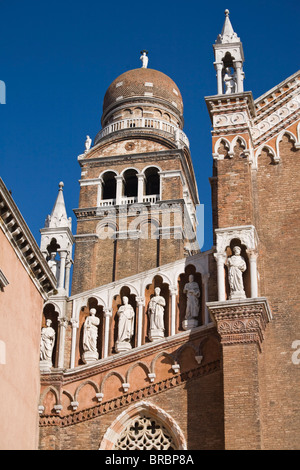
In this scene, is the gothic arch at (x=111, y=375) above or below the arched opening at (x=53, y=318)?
below

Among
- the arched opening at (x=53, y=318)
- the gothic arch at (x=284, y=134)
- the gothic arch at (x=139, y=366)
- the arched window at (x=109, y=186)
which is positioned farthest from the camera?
the arched window at (x=109, y=186)

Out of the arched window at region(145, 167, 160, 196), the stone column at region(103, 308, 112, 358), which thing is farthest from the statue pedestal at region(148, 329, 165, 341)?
the arched window at region(145, 167, 160, 196)

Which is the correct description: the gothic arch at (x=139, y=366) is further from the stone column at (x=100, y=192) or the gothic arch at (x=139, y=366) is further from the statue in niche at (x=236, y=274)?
the stone column at (x=100, y=192)

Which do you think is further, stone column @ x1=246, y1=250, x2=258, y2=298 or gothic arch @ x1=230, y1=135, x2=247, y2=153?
gothic arch @ x1=230, y1=135, x2=247, y2=153

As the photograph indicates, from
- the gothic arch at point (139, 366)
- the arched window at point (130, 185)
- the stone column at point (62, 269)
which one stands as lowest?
the gothic arch at point (139, 366)

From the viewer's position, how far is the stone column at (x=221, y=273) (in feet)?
50.6

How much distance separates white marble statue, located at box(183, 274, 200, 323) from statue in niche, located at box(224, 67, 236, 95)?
4622mm

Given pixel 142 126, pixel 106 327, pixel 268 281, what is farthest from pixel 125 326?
pixel 142 126

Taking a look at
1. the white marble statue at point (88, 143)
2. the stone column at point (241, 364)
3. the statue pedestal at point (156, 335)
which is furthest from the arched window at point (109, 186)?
the stone column at point (241, 364)

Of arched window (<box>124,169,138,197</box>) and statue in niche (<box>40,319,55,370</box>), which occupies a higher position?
arched window (<box>124,169,138,197</box>)

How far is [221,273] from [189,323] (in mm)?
1390

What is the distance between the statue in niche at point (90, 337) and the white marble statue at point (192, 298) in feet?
6.82

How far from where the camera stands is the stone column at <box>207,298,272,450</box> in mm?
14016

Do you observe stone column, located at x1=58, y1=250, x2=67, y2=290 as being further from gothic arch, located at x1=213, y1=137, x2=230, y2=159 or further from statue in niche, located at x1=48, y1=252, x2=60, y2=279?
gothic arch, located at x1=213, y1=137, x2=230, y2=159
